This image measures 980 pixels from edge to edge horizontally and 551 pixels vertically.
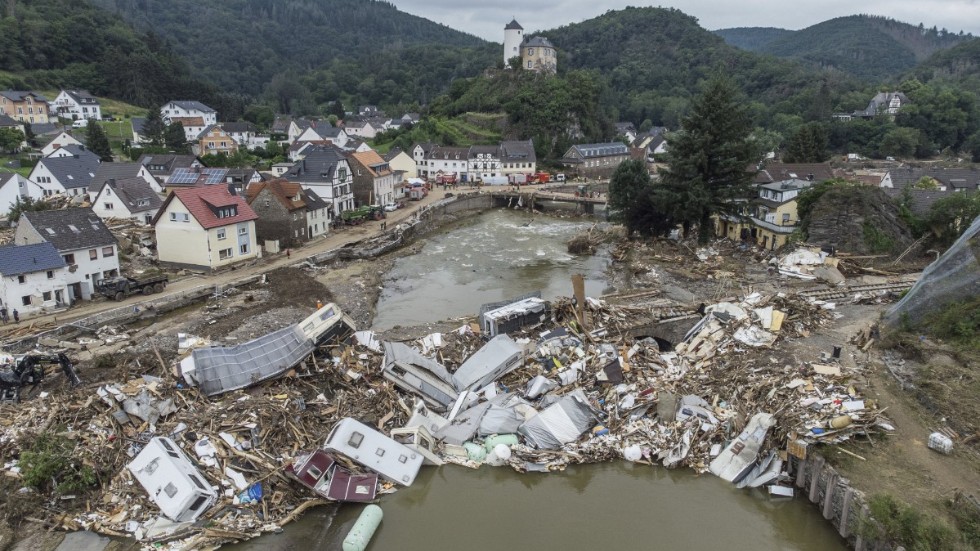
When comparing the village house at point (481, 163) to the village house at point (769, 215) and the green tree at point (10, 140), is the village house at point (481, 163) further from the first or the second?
Answer: the green tree at point (10, 140)

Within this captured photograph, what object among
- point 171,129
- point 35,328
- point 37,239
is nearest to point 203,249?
point 37,239

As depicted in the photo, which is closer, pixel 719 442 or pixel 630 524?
pixel 630 524

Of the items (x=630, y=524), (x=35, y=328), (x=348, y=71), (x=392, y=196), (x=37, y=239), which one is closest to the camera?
(x=630, y=524)

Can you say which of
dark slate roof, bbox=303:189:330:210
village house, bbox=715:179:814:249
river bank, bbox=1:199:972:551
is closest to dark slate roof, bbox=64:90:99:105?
dark slate roof, bbox=303:189:330:210

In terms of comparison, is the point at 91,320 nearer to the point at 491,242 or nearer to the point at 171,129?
the point at 491,242

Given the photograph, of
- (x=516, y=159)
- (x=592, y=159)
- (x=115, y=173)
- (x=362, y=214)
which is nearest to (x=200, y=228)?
(x=362, y=214)
